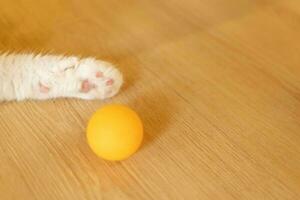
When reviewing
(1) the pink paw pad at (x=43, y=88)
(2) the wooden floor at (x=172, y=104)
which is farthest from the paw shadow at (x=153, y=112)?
(1) the pink paw pad at (x=43, y=88)

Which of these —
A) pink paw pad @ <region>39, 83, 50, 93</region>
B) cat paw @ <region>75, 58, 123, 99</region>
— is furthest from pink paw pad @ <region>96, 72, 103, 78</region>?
pink paw pad @ <region>39, 83, 50, 93</region>

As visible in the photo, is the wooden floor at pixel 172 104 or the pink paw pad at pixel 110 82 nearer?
the wooden floor at pixel 172 104

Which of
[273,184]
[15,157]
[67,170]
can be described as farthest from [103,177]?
[273,184]

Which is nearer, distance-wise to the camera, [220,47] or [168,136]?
[168,136]

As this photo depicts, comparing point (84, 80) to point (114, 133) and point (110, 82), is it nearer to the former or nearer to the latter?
point (110, 82)

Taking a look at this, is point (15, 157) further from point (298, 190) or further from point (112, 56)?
point (298, 190)

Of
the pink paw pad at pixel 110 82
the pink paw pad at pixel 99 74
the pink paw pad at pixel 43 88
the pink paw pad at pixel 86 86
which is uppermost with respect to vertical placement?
the pink paw pad at pixel 99 74

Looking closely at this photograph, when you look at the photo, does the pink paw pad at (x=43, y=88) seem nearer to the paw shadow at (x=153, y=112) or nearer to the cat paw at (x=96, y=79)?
the cat paw at (x=96, y=79)
